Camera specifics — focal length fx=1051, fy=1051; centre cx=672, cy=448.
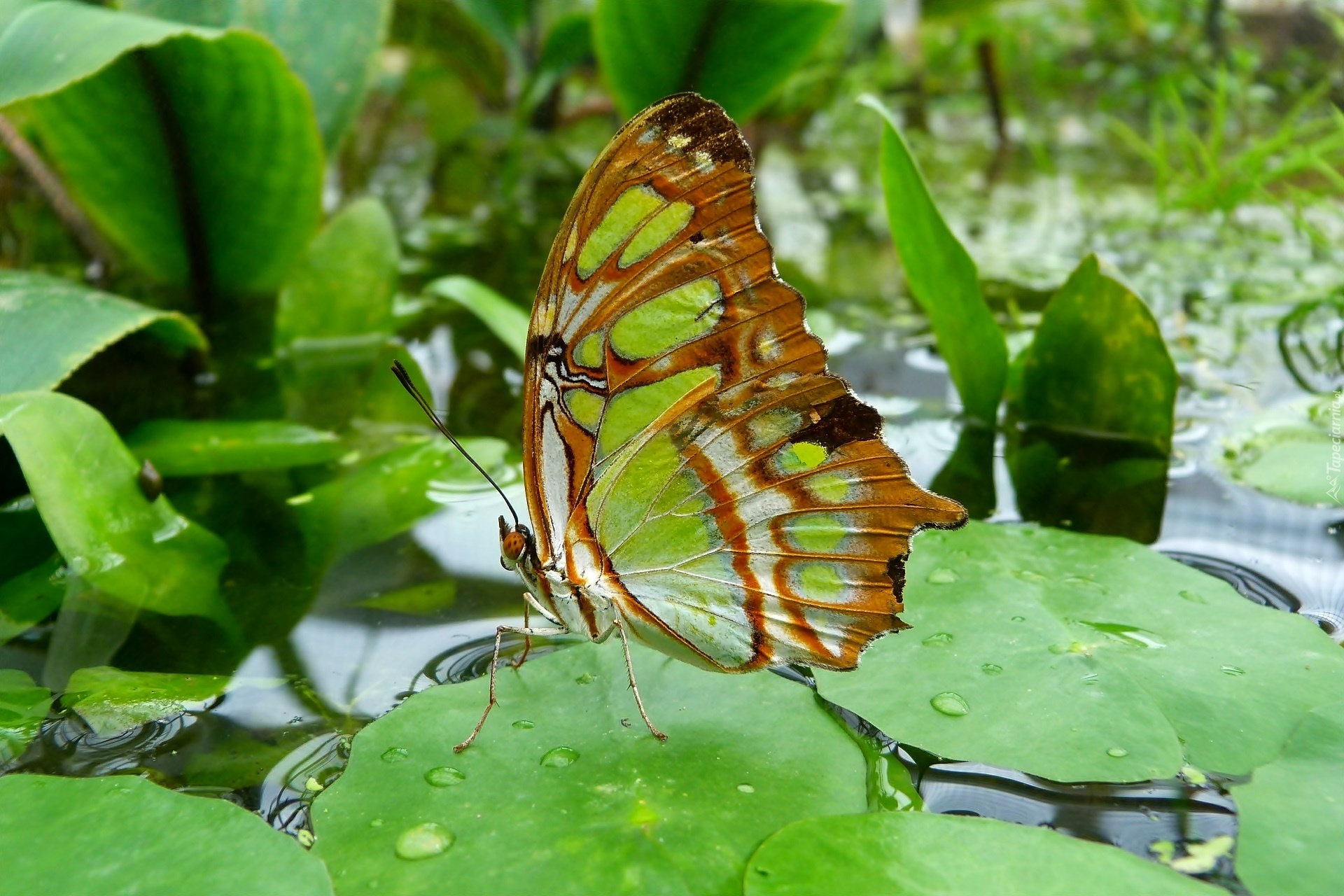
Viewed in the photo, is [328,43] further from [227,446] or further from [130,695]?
[130,695]

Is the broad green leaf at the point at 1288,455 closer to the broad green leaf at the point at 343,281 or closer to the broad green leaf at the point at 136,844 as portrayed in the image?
the broad green leaf at the point at 136,844

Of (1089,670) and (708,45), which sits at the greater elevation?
(708,45)

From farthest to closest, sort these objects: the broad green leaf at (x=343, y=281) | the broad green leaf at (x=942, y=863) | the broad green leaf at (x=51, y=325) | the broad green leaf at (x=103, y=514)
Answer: the broad green leaf at (x=343, y=281) < the broad green leaf at (x=51, y=325) < the broad green leaf at (x=103, y=514) < the broad green leaf at (x=942, y=863)

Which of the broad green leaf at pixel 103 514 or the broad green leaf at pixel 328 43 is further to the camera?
the broad green leaf at pixel 328 43

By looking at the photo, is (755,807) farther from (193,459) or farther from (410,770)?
(193,459)

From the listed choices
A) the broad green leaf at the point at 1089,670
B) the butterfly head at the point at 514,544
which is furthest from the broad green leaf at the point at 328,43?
the broad green leaf at the point at 1089,670

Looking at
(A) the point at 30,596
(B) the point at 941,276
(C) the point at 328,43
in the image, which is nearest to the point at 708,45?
(C) the point at 328,43

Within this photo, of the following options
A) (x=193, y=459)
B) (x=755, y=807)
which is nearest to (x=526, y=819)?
(x=755, y=807)
